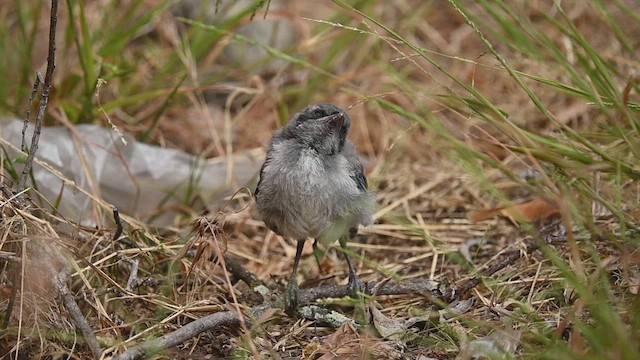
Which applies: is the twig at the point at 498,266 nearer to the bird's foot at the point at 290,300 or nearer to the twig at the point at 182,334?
the bird's foot at the point at 290,300

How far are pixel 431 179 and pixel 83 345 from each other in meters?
2.26

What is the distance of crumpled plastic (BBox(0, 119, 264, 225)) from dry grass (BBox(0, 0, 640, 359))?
11 centimetres

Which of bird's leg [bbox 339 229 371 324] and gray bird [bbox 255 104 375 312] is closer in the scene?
bird's leg [bbox 339 229 371 324]

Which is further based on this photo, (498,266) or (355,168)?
(355,168)

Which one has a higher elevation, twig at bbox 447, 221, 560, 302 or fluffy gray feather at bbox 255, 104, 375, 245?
fluffy gray feather at bbox 255, 104, 375, 245

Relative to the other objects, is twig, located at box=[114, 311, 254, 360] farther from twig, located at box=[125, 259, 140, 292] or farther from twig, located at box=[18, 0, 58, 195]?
twig, located at box=[18, 0, 58, 195]

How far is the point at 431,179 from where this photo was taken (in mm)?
4250

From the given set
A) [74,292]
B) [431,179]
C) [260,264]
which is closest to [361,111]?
[431,179]

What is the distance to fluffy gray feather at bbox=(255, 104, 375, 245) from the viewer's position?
286 centimetres

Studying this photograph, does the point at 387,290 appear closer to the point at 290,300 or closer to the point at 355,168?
the point at 290,300

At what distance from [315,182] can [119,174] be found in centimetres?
131

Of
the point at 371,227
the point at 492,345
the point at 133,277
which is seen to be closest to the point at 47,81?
the point at 133,277

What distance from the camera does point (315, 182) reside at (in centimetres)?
285

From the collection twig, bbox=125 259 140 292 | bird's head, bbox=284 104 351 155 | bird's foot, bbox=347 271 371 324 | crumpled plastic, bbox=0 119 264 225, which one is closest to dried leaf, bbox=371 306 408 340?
bird's foot, bbox=347 271 371 324
